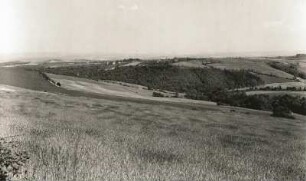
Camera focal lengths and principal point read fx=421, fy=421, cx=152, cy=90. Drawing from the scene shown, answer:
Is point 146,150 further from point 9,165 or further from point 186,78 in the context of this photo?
point 186,78

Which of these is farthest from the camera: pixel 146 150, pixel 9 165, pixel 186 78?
pixel 186 78

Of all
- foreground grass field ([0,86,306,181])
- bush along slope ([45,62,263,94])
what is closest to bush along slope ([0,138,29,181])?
foreground grass field ([0,86,306,181])

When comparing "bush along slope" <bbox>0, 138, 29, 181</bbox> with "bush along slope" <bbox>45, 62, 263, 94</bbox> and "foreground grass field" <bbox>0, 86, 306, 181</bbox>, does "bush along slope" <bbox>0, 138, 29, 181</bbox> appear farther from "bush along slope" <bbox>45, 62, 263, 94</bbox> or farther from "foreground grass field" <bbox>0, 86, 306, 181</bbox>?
"bush along slope" <bbox>45, 62, 263, 94</bbox>

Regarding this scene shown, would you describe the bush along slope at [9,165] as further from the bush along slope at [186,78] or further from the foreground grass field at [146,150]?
the bush along slope at [186,78]

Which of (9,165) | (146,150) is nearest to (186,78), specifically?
(146,150)

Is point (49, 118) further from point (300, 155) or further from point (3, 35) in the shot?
point (300, 155)

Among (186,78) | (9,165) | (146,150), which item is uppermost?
(9,165)

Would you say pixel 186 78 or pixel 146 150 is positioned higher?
pixel 146 150

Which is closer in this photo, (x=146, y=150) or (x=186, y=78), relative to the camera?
(x=146, y=150)

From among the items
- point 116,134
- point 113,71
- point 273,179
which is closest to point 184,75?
point 113,71
